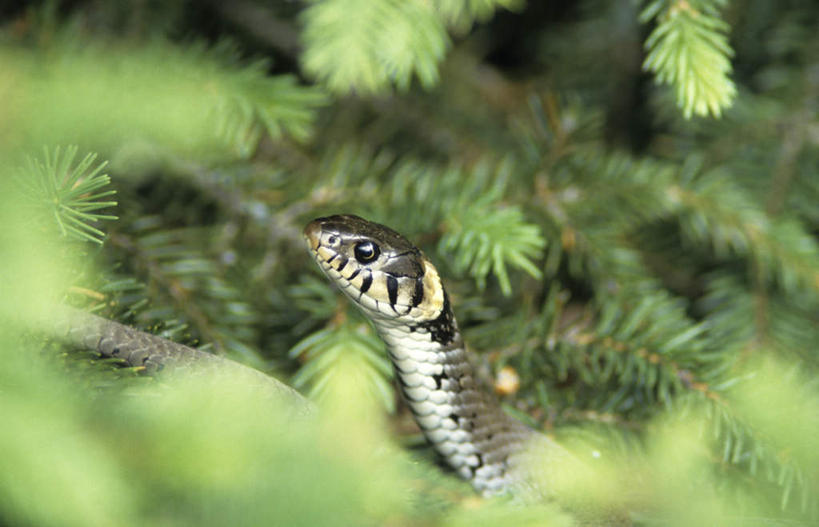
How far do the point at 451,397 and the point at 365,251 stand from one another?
290 mm

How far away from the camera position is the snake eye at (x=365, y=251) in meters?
1.13

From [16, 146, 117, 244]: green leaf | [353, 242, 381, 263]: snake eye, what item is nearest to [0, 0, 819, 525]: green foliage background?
[16, 146, 117, 244]: green leaf

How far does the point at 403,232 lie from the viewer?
49.8 inches

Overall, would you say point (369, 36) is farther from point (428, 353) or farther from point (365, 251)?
point (428, 353)

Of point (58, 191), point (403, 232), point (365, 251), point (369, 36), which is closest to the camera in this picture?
point (58, 191)

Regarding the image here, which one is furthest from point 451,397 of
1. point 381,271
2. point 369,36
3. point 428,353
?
point 369,36

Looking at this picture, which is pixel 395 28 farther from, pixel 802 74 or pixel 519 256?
pixel 802 74

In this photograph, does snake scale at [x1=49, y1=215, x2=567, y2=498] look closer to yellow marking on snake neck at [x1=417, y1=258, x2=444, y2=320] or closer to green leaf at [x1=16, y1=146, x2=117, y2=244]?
yellow marking on snake neck at [x1=417, y1=258, x2=444, y2=320]

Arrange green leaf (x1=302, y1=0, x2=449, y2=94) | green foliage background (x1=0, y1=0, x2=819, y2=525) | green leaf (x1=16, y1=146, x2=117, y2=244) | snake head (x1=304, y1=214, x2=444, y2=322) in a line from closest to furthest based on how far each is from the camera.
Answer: green foliage background (x1=0, y1=0, x2=819, y2=525), green leaf (x1=16, y1=146, x2=117, y2=244), green leaf (x1=302, y1=0, x2=449, y2=94), snake head (x1=304, y1=214, x2=444, y2=322)

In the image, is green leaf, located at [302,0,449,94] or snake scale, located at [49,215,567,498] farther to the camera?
snake scale, located at [49,215,567,498]

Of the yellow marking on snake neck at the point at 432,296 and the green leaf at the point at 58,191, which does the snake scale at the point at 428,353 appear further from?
the green leaf at the point at 58,191

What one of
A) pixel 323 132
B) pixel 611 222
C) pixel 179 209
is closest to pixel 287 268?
pixel 179 209

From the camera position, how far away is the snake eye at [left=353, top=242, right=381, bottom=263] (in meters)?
1.13

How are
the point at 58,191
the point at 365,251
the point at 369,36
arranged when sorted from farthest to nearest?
1. the point at 365,251
2. the point at 369,36
3. the point at 58,191
